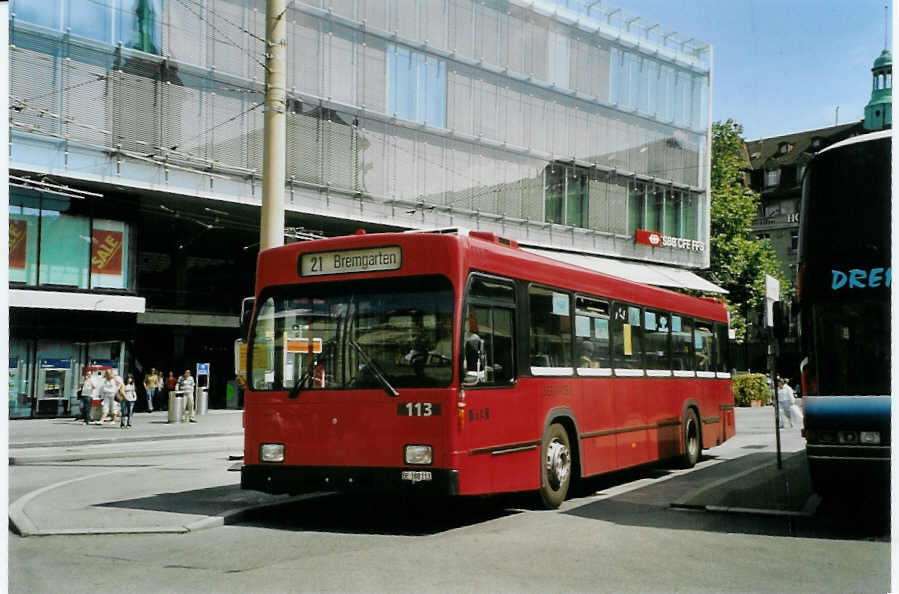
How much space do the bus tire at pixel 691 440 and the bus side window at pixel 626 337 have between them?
2.29 meters

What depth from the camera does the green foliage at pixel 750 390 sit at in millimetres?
44750

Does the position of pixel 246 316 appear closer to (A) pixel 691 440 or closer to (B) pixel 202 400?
(A) pixel 691 440

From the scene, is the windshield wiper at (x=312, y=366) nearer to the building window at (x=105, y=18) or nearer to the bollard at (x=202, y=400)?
the building window at (x=105, y=18)

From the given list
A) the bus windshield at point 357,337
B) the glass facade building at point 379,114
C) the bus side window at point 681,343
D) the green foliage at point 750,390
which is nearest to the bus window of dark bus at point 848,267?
the bus windshield at point 357,337

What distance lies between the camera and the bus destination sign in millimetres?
9586

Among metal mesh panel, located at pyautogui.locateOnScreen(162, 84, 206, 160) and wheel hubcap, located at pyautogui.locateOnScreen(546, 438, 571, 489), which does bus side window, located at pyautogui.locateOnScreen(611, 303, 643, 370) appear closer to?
wheel hubcap, located at pyautogui.locateOnScreen(546, 438, 571, 489)

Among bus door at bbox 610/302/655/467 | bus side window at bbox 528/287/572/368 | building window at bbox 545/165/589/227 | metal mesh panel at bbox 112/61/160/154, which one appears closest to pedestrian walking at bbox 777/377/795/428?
building window at bbox 545/165/589/227

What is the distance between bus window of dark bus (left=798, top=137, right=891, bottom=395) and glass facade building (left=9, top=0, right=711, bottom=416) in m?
18.4

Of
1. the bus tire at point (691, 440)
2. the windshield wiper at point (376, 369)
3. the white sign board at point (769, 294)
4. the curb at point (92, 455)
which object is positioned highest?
the white sign board at point (769, 294)

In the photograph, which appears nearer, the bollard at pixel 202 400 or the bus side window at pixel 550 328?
the bus side window at pixel 550 328

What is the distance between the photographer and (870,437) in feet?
29.3

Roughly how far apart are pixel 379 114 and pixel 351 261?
84.5 ft

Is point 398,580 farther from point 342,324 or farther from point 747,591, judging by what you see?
point 342,324

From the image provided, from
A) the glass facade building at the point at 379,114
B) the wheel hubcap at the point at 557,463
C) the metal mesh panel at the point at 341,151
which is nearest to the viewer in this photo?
the wheel hubcap at the point at 557,463
